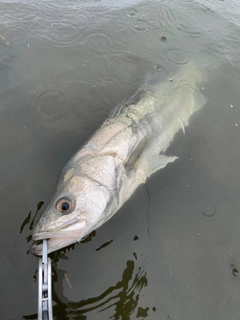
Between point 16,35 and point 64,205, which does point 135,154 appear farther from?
point 16,35

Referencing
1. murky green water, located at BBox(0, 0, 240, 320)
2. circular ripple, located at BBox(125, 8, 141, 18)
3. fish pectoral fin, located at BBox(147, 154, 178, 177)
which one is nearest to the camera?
murky green water, located at BBox(0, 0, 240, 320)

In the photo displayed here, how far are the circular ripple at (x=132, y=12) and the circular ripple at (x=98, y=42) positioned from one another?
48.7 inches

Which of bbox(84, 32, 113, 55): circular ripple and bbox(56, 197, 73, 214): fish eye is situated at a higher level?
bbox(84, 32, 113, 55): circular ripple

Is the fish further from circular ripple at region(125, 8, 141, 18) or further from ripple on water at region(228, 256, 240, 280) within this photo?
circular ripple at region(125, 8, 141, 18)

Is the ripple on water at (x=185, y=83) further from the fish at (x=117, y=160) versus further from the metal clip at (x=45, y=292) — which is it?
the metal clip at (x=45, y=292)

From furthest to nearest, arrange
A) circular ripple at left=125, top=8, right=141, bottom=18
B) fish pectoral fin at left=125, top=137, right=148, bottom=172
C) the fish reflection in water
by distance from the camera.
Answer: circular ripple at left=125, top=8, right=141, bottom=18, fish pectoral fin at left=125, top=137, right=148, bottom=172, the fish reflection in water

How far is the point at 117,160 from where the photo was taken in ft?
12.7

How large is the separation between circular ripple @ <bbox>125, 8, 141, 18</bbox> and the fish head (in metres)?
5.04

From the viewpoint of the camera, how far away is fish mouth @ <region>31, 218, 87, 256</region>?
9.82 ft

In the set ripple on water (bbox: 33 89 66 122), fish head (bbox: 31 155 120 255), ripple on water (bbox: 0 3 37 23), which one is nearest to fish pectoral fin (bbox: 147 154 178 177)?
fish head (bbox: 31 155 120 255)

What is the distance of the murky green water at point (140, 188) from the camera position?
3.13 meters

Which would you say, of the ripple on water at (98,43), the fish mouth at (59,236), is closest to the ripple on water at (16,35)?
the ripple on water at (98,43)

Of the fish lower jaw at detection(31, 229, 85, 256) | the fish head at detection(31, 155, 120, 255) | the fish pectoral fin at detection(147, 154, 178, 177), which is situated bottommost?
the fish lower jaw at detection(31, 229, 85, 256)

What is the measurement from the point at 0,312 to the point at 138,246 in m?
1.67
